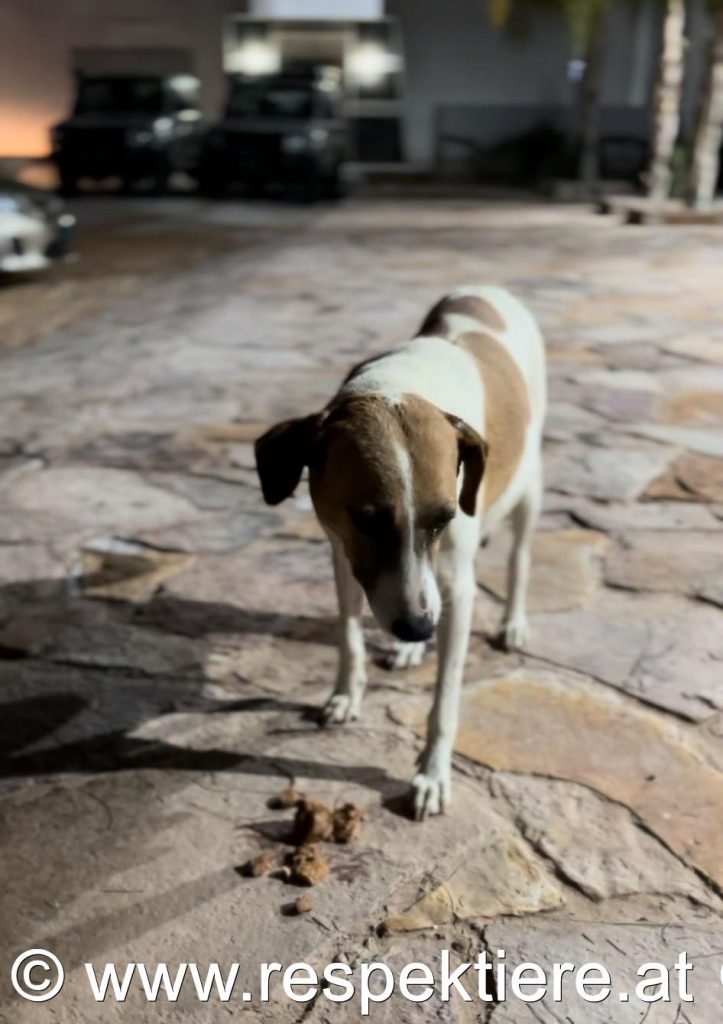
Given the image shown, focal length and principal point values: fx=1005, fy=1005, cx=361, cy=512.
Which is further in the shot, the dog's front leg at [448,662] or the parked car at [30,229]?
the parked car at [30,229]

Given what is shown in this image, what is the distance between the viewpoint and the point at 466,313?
10.1ft

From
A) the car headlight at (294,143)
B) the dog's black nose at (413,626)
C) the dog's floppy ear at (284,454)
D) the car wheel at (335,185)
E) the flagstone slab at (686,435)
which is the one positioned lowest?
the flagstone slab at (686,435)

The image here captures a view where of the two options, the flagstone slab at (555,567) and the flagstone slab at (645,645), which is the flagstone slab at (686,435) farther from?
the flagstone slab at (645,645)

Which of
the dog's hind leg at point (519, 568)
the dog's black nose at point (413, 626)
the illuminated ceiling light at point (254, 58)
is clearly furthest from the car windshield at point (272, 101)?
the dog's black nose at point (413, 626)

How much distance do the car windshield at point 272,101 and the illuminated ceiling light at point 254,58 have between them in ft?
21.6

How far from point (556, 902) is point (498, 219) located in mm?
14061

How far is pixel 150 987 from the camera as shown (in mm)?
2037

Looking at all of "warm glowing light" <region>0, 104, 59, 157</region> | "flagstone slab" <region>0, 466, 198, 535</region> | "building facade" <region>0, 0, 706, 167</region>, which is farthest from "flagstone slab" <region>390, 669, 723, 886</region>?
"warm glowing light" <region>0, 104, 59, 157</region>

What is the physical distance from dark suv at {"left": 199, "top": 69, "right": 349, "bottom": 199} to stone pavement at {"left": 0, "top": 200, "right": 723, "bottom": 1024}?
442 inches

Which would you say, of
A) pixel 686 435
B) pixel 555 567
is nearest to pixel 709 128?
pixel 686 435

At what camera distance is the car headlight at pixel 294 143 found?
52.7 feet

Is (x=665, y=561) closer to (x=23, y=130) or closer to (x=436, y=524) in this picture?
(x=436, y=524)

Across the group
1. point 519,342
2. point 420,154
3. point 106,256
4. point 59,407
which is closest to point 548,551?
point 519,342

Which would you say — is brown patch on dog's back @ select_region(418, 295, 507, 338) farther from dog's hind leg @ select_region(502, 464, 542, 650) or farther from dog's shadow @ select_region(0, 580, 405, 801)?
dog's shadow @ select_region(0, 580, 405, 801)
